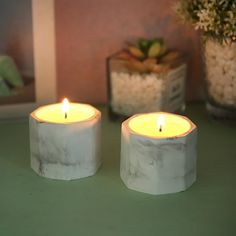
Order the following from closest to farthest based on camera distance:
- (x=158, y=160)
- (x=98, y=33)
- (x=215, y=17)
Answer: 1. (x=158, y=160)
2. (x=215, y=17)
3. (x=98, y=33)

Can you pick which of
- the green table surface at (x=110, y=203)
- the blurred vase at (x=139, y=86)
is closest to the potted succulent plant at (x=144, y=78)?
the blurred vase at (x=139, y=86)

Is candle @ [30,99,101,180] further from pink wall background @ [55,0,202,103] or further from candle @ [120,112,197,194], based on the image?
pink wall background @ [55,0,202,103]

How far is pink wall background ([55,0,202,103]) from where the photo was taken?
32.6 inches

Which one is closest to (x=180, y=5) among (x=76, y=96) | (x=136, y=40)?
(x=136, y=40)

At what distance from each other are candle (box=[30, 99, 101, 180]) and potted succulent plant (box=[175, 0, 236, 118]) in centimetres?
21

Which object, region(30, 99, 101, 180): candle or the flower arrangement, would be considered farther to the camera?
the flower arrangement

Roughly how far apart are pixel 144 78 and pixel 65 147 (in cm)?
21

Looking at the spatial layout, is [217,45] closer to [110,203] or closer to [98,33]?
[98,33]

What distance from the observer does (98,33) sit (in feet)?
2.77

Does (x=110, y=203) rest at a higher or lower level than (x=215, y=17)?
lower

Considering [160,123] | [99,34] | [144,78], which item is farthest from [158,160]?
[99,34]

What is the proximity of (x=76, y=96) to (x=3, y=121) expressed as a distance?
13 cm

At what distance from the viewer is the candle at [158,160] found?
22.6 inches

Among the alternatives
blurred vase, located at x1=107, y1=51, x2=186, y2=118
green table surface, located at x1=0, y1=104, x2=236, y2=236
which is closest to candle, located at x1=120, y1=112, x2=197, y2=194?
green table surface, located at x1=0, y1=104, x2=236, y2=236
